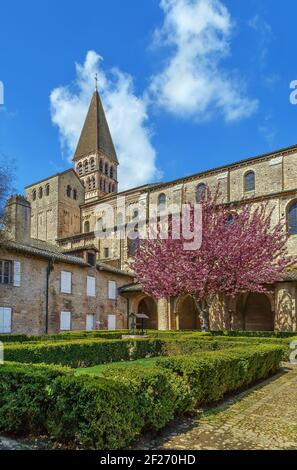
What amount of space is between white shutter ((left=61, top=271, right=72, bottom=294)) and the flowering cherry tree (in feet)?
16.3

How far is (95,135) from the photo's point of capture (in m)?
56.9

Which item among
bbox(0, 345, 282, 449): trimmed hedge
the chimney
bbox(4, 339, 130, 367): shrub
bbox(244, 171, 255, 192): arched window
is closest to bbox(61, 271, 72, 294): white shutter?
the chimney

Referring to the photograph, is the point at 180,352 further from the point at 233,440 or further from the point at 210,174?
the point at 210,174

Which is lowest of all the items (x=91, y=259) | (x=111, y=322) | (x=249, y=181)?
(x=111, y=322)

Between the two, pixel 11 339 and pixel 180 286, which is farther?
pixel 180 286

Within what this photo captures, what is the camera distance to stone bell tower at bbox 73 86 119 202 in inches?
2210

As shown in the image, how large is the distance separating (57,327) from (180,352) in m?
9.59

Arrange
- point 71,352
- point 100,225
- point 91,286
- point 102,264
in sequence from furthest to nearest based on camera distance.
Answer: point 100,225
point 102,264
point 91,286
point 71,352

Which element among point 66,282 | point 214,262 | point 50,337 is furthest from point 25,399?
point 66,282

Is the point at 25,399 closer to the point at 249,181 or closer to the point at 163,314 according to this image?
the point at 163,314

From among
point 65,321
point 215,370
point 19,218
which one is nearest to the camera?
point 215,370

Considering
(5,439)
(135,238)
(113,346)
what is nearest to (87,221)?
(135,238)

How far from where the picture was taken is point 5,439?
5.66 metres

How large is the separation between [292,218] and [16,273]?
66.3ft
